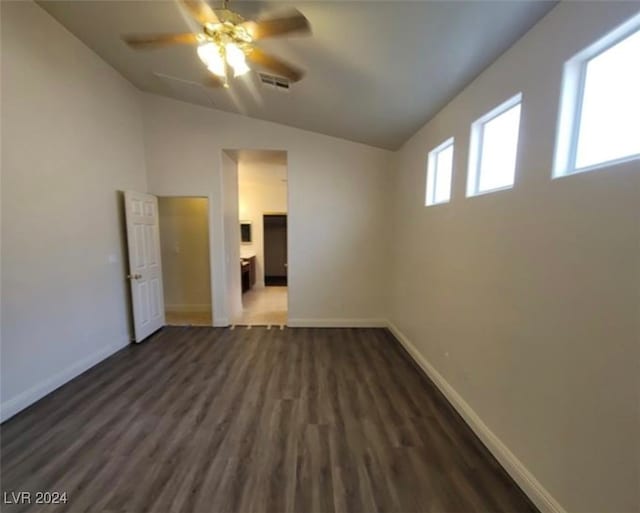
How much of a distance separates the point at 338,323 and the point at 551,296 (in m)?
3.37

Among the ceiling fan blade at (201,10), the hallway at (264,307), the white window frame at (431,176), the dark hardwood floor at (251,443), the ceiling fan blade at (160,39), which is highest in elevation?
the ceiling fan blade at (160,39)

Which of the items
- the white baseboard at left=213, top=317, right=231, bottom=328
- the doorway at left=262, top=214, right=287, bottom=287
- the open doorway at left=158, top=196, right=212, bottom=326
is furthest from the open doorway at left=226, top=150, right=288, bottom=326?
the white baseboard at left=213, top=317, right=231, bottom=328

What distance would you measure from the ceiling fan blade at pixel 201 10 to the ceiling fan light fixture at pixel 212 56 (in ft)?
0.41

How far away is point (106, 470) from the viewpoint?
73.1 inches

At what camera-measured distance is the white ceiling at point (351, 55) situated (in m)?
1.76

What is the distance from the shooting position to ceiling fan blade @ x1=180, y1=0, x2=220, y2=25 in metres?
1.56

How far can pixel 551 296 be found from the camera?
1558mm

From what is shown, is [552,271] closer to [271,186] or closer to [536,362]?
[536,362]

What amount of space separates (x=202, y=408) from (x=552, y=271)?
9.07 feet

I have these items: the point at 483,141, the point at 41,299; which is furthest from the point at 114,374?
the point at 483,141

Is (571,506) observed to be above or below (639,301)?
below

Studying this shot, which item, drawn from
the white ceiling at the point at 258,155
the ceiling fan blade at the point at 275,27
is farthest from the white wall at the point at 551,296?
the white ceiling at the point at 258,155

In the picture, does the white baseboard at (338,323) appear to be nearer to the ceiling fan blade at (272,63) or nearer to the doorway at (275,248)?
the ceiling fan blade at (272,63)

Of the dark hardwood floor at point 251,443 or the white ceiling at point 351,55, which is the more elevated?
the white ceiling at point 351,55
